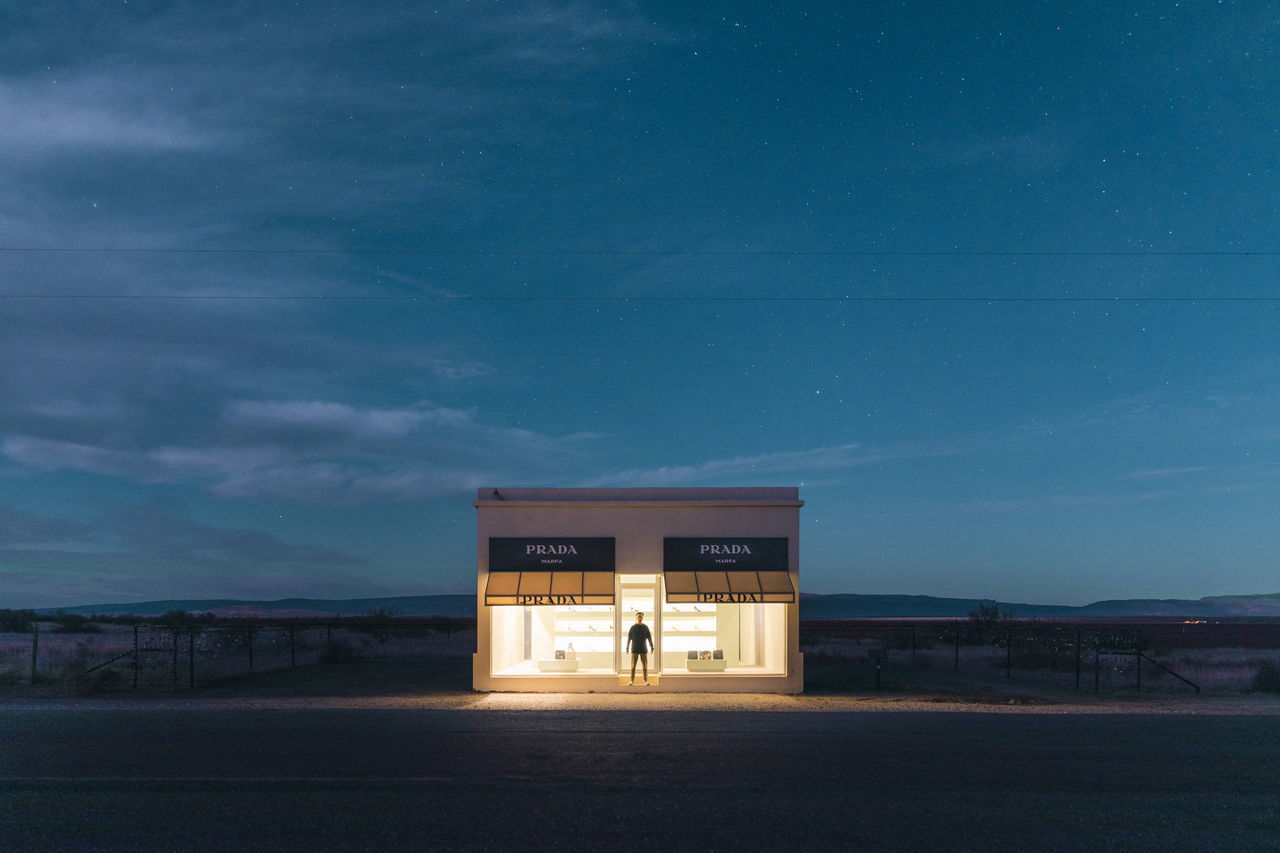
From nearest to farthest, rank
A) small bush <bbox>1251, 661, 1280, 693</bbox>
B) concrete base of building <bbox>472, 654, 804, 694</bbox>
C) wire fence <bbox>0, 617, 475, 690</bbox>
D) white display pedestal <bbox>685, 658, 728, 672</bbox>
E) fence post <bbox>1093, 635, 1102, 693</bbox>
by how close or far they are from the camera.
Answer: concrete base of building <bbox>472, 654, 804, 694</bbox>, fence post <bbox>1093, 635, 1102, 693</bbox>, white display pedestal <bbox>685, 658, 728, 672</bbox>, small bush <bbox>1251, 661, 1280, 693</bbox>, wire fence <bbox>0, 617, 475, 690</bbox>

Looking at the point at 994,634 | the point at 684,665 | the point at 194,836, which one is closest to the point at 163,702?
the point at 684,665

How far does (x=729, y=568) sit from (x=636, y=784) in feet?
37.9

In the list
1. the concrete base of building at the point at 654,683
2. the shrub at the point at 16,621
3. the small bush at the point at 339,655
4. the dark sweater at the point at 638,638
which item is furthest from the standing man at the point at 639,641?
the shrub at the point at 16,621

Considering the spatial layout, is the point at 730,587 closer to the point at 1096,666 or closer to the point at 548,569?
the point at 548,569

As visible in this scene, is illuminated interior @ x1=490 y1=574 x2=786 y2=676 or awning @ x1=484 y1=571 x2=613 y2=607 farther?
illuminated interior @ x1=490 y1=574 x2=786 y2=676

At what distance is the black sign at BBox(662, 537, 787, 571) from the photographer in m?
22.4

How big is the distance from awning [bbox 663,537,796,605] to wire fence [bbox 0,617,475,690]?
43.7 feet

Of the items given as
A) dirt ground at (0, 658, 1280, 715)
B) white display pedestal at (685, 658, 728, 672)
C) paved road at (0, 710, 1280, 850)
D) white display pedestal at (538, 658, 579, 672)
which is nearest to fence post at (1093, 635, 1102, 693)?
dirt ground at (0, 658, 1280, 715)

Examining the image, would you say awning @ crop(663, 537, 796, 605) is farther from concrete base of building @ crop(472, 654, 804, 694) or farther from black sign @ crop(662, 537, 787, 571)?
concrete base of building @ crop(472, 654, 804, 694)

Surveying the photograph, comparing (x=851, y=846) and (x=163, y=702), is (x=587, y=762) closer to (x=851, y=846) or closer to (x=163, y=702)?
(x=851, y=846)

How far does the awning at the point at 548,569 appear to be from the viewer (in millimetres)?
22141

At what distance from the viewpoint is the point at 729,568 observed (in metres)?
22.5

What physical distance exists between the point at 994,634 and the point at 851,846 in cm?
4197

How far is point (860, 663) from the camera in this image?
113ft
